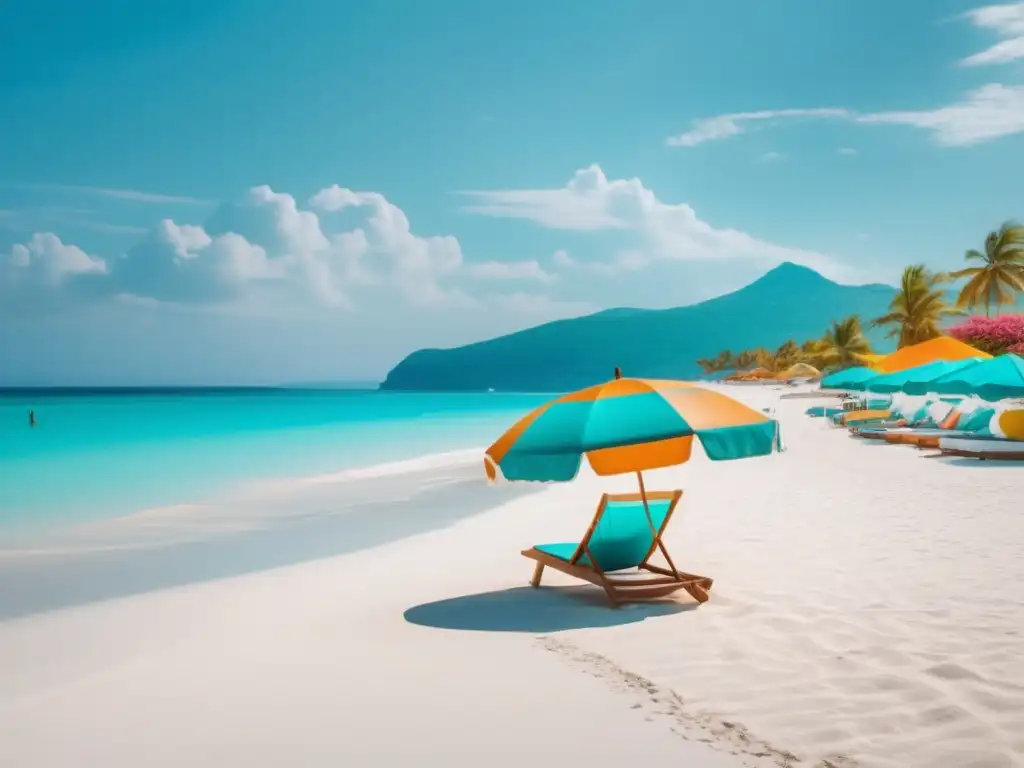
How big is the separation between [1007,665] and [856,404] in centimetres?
2612

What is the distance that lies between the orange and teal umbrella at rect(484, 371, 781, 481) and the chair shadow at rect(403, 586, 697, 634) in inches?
35.5

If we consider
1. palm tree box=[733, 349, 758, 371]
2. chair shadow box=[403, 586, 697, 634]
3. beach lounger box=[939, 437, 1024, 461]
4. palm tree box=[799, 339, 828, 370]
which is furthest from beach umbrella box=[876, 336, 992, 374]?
palm tree box=[733, 349, 758, 371]

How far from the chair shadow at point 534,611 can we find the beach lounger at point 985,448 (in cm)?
1045

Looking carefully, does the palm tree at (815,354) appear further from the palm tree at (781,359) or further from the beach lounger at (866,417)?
the beach lounger at (866,417)

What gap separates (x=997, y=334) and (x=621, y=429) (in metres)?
36.3

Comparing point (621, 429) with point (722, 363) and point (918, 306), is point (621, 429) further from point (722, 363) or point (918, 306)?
point (722, 363)

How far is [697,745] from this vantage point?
3340 mm

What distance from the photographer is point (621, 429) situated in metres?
5.00

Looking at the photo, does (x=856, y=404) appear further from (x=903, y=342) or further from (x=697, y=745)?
(x=697, y=745)

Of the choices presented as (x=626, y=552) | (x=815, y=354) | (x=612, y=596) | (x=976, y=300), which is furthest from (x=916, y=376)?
(x=815, y=354)

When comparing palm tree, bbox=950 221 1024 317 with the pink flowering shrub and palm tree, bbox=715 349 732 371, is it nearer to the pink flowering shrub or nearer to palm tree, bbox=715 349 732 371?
the pink flowering shrub

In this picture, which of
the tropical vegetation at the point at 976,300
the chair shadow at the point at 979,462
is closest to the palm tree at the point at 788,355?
the tropical vegetation at the point at 976,300

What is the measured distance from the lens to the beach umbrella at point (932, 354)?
16.6 meters

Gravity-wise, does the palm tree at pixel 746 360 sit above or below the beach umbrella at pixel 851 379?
above
